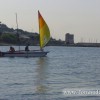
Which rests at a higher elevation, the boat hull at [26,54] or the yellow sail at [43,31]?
the yellow sail at [43,31]

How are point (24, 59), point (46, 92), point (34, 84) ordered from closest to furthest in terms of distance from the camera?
point (46, 92) < point (34, 84) < point (24, 59)

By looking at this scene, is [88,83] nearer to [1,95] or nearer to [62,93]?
[62,93]

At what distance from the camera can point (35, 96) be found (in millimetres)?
24078

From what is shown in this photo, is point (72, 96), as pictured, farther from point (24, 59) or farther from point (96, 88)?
point (24, 59)

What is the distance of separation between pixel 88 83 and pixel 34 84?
12.3ft

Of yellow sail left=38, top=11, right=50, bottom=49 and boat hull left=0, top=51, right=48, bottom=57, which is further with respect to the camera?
yellow sail left=38, top=11, right=50, bottom=49

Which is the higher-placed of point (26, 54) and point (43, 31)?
point (43, 31)

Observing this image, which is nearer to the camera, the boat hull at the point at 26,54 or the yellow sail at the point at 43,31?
the boat hull at the point at 26,54

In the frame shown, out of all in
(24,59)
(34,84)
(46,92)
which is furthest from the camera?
(24,59)

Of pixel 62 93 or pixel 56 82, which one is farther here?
pixel 56 82

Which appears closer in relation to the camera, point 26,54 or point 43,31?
point 43,31

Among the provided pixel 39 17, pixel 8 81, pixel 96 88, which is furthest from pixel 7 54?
pixel 96 88

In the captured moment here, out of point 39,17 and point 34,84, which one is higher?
point 39,17

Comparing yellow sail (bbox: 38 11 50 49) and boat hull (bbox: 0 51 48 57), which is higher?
yellow sail (bbox: 38 11 50 49)
